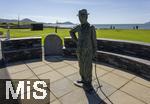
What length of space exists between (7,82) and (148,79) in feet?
17.2

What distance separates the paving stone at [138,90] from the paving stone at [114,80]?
0.75 ft

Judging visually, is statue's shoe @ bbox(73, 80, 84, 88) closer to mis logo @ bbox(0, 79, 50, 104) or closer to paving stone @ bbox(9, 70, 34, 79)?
mis logo @ bbox(0, 79, 50, 104)

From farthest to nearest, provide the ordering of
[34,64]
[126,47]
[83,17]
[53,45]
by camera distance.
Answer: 1. [53,45]
2. [34,64]
3. [126,47]
4. [83,17]

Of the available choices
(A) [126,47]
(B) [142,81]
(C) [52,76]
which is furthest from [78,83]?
(A) [126,47]

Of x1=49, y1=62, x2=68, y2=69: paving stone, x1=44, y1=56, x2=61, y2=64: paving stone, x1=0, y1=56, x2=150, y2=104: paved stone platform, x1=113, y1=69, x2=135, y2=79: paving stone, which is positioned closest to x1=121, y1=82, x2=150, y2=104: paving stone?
x1=0, y1=56, x2=150, y2=104: paved stone platform

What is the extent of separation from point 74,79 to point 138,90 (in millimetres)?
2245

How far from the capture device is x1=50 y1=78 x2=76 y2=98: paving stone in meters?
4.26

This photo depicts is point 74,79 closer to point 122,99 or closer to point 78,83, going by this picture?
point 78,83

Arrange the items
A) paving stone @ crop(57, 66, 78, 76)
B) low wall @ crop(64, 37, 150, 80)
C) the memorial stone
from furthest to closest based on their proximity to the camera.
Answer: the memorial stone → paving stone @ crop(57, 66, 78, 76) → low wall @ crop(64, 37, 150, 80)

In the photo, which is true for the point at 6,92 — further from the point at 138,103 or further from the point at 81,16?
the point at 138,103

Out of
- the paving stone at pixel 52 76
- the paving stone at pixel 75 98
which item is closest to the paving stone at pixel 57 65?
the paving stone at pixel 52 76

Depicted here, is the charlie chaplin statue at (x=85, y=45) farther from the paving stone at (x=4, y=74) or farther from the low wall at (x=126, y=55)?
the paving stone at (x=4, y=74)

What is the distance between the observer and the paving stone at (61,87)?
426cm

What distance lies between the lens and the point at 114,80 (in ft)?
16.8
